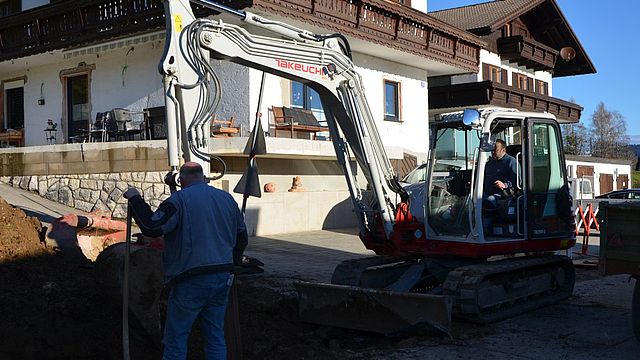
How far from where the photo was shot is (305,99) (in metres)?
16.7

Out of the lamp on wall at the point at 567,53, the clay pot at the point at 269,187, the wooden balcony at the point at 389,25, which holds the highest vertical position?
the lamp on wall at the point at 567,53

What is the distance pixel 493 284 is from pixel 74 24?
13856 mm

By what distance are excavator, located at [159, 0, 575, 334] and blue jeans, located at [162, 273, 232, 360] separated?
2.31m

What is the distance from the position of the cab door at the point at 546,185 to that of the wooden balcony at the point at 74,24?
7872 millimetres

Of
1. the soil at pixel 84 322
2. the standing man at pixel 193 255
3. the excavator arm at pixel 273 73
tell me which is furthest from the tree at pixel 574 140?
the standing man at pixel 193 255

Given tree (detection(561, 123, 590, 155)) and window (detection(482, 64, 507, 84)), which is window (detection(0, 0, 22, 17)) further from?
tree (detection(561, 123, 590, 155))

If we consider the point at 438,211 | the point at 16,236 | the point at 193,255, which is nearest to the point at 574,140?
the point at 438,211

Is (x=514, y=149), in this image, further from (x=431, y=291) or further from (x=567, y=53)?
(x=567, y=53)

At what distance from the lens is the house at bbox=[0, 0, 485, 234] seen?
14.9 m

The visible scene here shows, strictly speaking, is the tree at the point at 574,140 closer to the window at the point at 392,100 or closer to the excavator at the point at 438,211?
the window at the point at 392,100

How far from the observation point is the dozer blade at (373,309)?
21.6 ft

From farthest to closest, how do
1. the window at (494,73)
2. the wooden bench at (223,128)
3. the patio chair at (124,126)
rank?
the window at (494,73) → the patio chair at (124,126) → the wooden bench at (223,128)

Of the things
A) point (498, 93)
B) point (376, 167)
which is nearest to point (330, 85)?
point (376, 167)

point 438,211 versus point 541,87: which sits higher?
point 541,87
